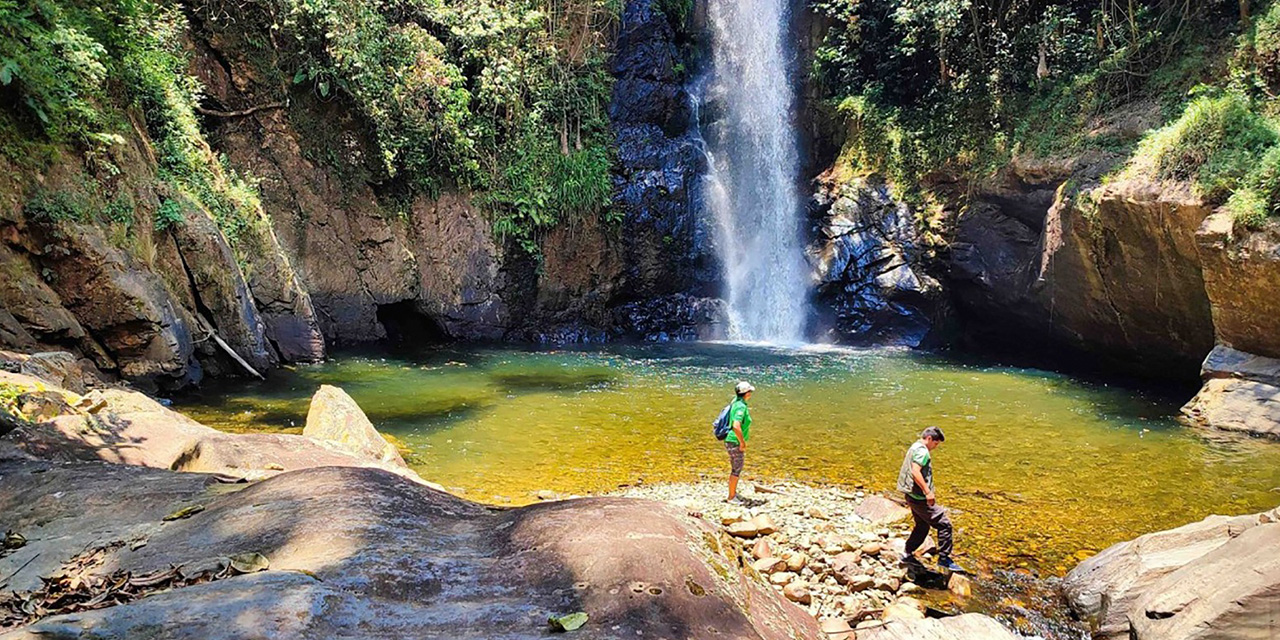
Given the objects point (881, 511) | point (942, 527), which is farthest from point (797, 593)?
point (881, 511)

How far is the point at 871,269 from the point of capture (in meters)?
21.1

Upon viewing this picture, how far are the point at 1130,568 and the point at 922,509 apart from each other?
1544 millimetres

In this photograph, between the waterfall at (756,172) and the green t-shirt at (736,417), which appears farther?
the waterfall at (756,172)

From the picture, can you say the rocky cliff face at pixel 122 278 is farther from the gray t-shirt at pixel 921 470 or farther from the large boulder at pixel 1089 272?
the large boulder at pixel 1089 272

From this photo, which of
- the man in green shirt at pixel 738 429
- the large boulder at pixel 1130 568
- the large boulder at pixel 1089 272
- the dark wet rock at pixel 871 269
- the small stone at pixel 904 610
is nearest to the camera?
the large boulder at pixel 1130 568

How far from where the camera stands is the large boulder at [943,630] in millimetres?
4539

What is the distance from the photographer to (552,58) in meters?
21.9

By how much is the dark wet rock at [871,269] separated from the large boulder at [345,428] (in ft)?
53.3

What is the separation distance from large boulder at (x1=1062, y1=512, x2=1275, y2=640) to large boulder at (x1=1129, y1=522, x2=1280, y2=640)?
18 centimetres

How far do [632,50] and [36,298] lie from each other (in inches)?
749

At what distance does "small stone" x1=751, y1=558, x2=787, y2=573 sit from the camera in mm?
5891

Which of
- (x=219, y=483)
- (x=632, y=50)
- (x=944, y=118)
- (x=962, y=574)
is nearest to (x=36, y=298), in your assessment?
(x=219, y=483)

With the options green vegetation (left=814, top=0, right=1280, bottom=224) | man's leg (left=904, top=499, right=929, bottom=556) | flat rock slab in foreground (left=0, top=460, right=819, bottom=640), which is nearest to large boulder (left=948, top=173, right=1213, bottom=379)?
green vegetation (left=814, top=0, right=1280, bottom=224)

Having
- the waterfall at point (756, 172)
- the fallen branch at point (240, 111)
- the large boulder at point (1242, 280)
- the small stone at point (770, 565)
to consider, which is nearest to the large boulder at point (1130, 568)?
the small stone at point (770, 565)
